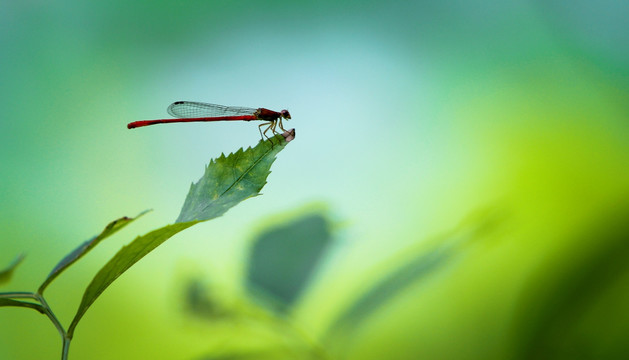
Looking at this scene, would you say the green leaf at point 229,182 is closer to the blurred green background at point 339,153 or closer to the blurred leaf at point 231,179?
the blurred leaf at point 231,179

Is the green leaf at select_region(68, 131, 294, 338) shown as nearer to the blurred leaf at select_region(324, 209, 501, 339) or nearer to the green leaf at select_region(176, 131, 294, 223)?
the green leaf at select_region(176, 131, 294, 223)

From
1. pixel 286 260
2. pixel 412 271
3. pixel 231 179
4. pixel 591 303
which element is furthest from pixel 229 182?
pixel 591 303

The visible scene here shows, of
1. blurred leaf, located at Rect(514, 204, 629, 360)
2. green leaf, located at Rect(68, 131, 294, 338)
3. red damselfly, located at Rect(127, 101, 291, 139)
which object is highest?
red damselfly, located at Rect(127, 101, 291, 139)

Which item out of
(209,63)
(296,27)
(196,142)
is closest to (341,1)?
(296,27)

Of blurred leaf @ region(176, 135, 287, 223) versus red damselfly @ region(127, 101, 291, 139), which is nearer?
blurred leaf @ region(176, 135, 287, 223)

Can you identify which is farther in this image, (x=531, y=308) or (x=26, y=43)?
(x=26, y=43)

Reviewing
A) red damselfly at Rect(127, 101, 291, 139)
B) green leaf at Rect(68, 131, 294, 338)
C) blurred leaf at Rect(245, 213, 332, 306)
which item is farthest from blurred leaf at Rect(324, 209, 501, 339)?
green leaf at Rect(68, 131, 294, 338)

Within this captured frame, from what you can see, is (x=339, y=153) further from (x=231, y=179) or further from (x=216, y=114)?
(x=231, y=179)

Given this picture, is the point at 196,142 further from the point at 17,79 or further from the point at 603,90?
the point at 603,90
